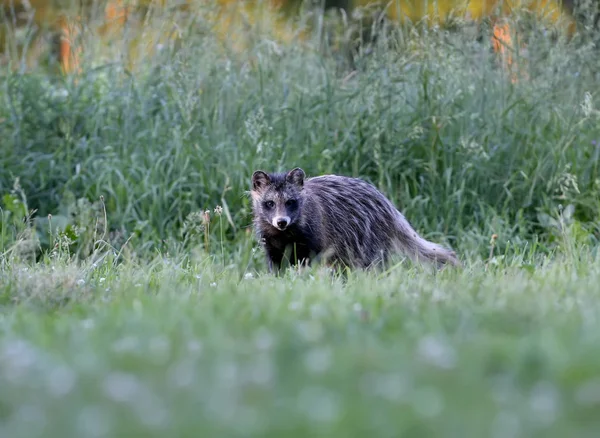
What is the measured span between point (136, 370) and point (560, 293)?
2.31 metres

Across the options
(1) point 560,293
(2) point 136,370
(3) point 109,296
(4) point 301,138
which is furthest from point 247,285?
(4) point 301,138

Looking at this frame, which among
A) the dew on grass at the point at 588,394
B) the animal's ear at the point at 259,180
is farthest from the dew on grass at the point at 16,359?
the animal's ear at the point at 259,180

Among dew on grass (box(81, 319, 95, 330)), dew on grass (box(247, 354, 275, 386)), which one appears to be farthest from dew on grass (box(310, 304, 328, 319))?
dew on grass (box(81, 319, 95, 330))

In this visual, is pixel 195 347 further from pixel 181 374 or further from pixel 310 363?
pixel 310 363

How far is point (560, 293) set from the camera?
4.67 m

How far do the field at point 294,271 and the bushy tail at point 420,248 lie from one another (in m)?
0.20

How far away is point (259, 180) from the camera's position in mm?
7406

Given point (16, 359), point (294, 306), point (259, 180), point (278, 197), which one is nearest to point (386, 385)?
point (16, 359)

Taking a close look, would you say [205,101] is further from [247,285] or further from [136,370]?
[136,370]

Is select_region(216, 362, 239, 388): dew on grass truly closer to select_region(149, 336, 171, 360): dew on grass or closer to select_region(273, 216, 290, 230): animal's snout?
select_region(149, 336, 171, 360): dew on grass

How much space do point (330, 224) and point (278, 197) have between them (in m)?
0.50

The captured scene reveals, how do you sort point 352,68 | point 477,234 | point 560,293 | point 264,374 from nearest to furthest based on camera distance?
point 264,374 → point 560,293 → point 477,234 → point 352,68

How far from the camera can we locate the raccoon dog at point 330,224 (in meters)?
7.21

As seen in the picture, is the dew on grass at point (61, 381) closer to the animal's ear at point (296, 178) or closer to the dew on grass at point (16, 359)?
the dew on grass at point (16, 359)
